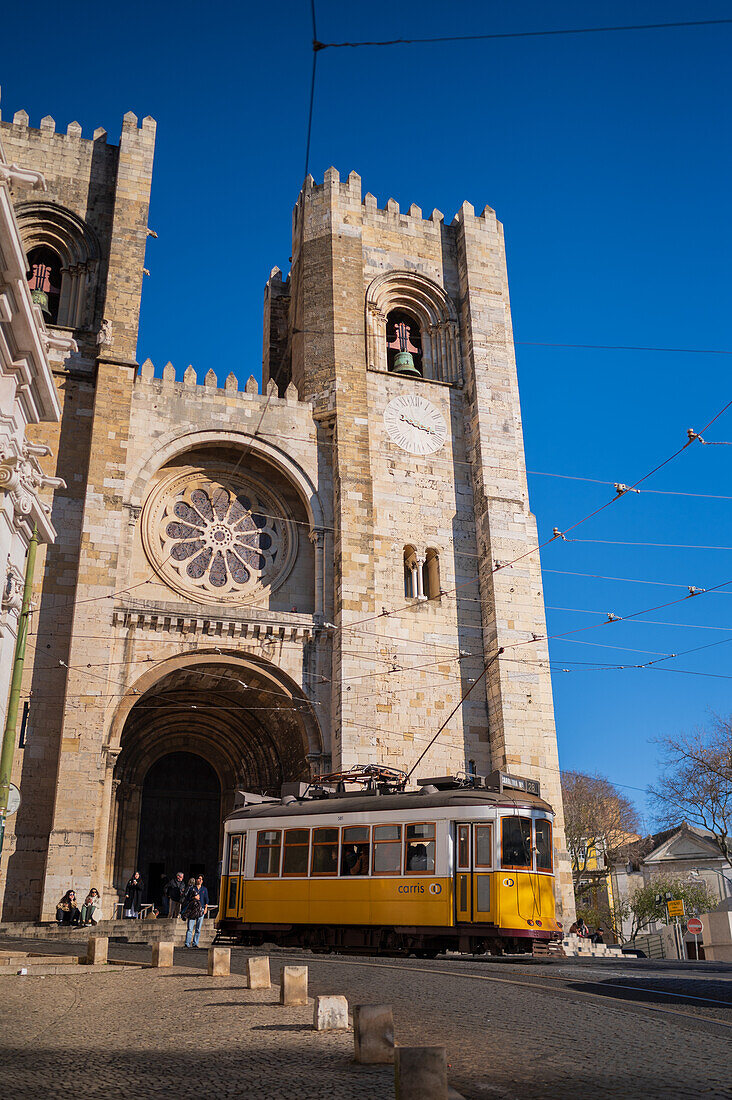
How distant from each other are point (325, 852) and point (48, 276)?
57.0 feet

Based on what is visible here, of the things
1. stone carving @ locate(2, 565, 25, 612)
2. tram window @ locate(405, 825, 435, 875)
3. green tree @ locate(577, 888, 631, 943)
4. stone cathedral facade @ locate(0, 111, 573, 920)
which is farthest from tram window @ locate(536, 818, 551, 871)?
green tree @ locate(577, 888, 631, 943)

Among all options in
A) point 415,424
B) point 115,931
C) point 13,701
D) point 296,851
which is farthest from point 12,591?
point 415,424

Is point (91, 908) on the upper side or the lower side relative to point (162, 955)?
upper

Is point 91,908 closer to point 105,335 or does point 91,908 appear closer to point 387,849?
point 387,849

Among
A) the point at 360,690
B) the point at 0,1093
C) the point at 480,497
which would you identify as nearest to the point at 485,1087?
the point at 0,1093

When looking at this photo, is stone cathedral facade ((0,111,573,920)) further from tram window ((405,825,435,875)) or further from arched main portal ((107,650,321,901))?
tram window ((405,825,435,875))

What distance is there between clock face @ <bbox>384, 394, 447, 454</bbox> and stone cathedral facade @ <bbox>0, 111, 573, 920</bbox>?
6 centimetres

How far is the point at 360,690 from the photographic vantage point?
823 inches

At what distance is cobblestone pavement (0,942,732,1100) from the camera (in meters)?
4.55

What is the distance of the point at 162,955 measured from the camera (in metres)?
10.9

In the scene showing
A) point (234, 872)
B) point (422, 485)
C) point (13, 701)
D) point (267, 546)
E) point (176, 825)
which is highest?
point (422, 485)

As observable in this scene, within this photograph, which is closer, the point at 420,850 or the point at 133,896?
the point at 420,850

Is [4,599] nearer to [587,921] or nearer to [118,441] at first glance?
[118,441]

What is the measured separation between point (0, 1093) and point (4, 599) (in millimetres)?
7329
